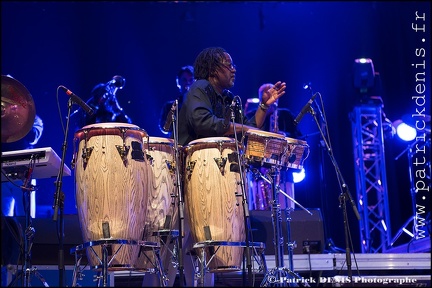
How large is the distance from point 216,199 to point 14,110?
5.81 feet

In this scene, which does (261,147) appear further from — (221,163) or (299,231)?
(299,231)

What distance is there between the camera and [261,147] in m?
6.03

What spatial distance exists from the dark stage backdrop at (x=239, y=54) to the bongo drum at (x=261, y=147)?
460cm

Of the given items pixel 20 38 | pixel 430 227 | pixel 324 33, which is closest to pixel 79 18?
pixel 20 38

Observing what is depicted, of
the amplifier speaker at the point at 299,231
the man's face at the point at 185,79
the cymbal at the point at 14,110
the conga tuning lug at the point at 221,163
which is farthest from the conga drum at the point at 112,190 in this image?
the man's face at the point at 185,79

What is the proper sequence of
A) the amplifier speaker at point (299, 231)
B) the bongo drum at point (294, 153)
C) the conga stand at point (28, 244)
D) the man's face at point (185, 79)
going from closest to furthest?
1. the conga stand at point (28, 244)
2. the bongo drum at point (294, 153)
3. the amplifier speaker at point (299, 231)
4. the man's face at point (185, 79)

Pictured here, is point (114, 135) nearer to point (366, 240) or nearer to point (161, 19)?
point (366, 240)

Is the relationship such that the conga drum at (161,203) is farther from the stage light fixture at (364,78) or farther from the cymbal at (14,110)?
the stage light fixture at (364,78)

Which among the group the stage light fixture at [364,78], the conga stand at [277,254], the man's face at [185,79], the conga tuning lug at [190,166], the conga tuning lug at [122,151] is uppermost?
the stage light fixture at [364,78]

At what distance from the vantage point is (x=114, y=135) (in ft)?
17.5

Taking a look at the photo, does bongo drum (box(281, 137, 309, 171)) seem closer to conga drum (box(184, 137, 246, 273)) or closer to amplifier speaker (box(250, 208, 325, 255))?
conga drum (box(184, 137, 246, 273))

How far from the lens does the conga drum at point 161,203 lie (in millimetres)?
5590

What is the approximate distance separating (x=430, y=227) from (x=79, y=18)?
6518mm

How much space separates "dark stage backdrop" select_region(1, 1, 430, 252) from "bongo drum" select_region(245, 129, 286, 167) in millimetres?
4595
